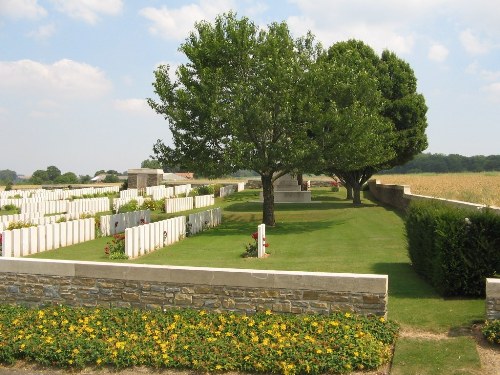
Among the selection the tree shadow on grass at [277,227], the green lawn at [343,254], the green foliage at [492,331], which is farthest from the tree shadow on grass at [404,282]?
the tree shadow on grass at [277,227]

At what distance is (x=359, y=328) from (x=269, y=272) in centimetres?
168

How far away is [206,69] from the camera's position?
20766 mm

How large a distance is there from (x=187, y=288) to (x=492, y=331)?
4.85 m

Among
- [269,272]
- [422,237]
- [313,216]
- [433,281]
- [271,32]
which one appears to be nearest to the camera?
[269,272]

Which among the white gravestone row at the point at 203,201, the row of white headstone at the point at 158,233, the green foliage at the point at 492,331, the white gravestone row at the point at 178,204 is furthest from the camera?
the white gravestone row at the point at 203,201

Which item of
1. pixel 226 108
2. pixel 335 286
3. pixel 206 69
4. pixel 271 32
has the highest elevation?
pixel 271 32

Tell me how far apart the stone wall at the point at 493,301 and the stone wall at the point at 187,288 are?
4.86ft

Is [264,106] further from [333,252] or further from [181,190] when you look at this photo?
[181,190]

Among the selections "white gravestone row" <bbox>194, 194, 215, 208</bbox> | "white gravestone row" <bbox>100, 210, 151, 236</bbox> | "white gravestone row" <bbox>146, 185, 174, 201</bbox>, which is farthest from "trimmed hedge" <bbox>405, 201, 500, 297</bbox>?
"white gravestone row" <bbox>146, 185, 174, 201</bbox>

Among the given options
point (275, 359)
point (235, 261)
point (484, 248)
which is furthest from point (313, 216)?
point (275, 359)

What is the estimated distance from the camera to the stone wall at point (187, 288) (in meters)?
7.99

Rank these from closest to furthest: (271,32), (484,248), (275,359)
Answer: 1. (275,359)
2. (484,248)
3. (271,32)

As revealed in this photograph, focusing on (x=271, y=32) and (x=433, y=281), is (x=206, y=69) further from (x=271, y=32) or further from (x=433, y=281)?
(x=433, y=281)

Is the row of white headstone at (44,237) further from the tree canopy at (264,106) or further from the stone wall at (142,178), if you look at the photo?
the stone wall at (142,178)
